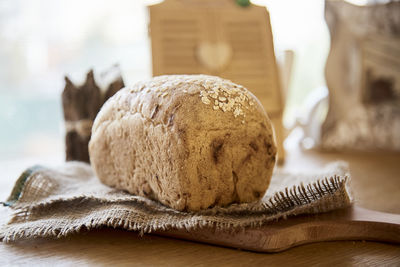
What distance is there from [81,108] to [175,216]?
0.89 metres

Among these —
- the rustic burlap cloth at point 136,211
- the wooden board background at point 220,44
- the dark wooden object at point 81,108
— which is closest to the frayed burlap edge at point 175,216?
the rustic burlap cloth at point 136,211

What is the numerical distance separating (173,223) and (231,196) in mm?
207

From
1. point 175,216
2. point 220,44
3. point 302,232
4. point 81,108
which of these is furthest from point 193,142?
point 220,44

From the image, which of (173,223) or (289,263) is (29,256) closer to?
(173,223)

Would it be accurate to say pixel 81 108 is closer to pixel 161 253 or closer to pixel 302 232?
pixel 161 253

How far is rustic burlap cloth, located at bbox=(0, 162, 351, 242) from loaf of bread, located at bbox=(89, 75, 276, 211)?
0.19ft

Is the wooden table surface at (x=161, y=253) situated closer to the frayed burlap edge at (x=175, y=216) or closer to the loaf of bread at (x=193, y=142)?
the frayed burlap edge at (x=175, y=216)

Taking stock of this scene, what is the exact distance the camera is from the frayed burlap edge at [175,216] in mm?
892

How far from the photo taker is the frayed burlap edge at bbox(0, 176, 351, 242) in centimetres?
89

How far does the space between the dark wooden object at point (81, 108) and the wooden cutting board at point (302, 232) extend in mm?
859

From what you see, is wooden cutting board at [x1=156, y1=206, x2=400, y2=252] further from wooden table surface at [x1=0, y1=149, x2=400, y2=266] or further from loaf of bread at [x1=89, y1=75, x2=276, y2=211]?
loaf of bread at [x1=89, y1=75, x2=276, y2=211]

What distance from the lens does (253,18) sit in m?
2.32

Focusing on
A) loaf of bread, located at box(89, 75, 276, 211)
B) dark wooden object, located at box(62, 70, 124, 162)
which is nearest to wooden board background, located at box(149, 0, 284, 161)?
dark wooden object, located at box(62, 70, 124, 162)

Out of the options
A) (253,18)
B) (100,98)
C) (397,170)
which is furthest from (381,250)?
(253,18)
